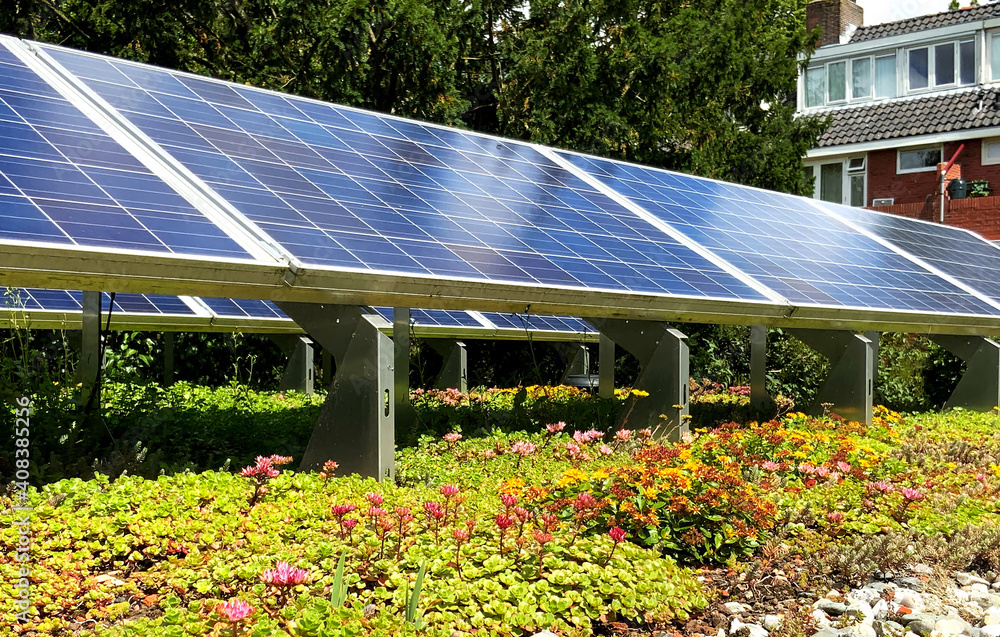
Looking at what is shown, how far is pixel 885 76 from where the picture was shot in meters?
39.1

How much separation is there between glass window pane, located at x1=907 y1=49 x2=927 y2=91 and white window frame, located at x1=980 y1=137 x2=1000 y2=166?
3610 millimetres

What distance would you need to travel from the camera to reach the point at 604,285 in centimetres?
972

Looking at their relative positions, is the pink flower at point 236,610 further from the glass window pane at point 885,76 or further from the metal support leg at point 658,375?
the glass window pane at point 885,76

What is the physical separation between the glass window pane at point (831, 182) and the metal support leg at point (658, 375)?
31.0 metres

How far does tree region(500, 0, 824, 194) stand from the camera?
2102 centimetres

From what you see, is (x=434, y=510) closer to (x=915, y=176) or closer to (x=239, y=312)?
(x=239, y=312)

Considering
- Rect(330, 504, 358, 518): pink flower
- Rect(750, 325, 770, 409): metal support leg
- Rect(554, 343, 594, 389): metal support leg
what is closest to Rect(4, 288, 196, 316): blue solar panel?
Rect(554, 343, 594, 389): metal support leg

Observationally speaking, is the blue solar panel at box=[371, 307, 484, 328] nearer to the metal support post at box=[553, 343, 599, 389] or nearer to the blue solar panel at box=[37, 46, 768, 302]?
the metal support post at box=[553, 343, 599, 389]

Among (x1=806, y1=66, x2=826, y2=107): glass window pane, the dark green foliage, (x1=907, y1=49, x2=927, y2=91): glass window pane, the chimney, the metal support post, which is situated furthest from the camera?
the chimney

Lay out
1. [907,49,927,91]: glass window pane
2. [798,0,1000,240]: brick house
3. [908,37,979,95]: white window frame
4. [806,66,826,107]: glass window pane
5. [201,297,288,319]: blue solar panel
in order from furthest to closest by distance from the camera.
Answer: [806,66,826,107]: glass window pane < [907,49,927,91]: glass window pane < [908,37,979,95]: white window frame < [798,0,1000,240]: brick house < [201,297,288,319]: blue solar panel

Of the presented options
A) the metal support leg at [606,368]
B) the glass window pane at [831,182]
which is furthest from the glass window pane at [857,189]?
the metal support leg at [606,368]

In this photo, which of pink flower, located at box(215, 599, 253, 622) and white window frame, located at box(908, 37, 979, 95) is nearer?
pink flower, located at box(215, 599, 253, 622)

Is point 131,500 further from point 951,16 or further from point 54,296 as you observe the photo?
point 951,16

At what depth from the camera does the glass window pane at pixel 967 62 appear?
121ft
